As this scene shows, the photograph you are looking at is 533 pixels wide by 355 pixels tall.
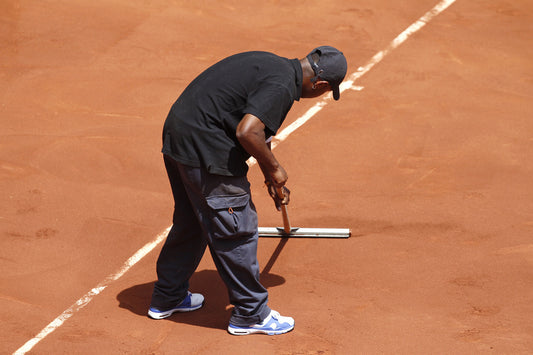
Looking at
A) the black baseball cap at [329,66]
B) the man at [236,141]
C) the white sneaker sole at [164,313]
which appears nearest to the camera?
the man at [236,141]

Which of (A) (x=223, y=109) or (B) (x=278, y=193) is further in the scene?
(B) (x=278, y=193)

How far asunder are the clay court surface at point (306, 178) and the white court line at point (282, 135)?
0.17ft

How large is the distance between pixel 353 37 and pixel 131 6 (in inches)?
125

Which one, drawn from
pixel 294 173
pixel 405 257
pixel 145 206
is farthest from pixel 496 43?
pixel 145 206

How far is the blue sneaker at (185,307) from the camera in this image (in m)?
5.39

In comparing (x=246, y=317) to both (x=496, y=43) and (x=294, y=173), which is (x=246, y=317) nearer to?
(x=294, y=173)

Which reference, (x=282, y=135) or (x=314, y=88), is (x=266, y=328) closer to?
(x=314, y=88)

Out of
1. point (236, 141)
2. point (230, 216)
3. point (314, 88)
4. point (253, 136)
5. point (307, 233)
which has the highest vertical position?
point (314, 88)

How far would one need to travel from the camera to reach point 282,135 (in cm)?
790

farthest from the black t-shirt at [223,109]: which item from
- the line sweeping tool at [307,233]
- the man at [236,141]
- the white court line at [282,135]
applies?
the line sweeping tool at [307,233]

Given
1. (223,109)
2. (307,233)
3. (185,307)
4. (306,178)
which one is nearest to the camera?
(223,109)

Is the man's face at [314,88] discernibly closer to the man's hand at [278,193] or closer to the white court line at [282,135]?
the man's hand at [278,193]

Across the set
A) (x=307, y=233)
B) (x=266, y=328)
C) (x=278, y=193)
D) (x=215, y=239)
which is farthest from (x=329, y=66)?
(x=307, y=233)

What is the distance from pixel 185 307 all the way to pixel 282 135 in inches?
113
